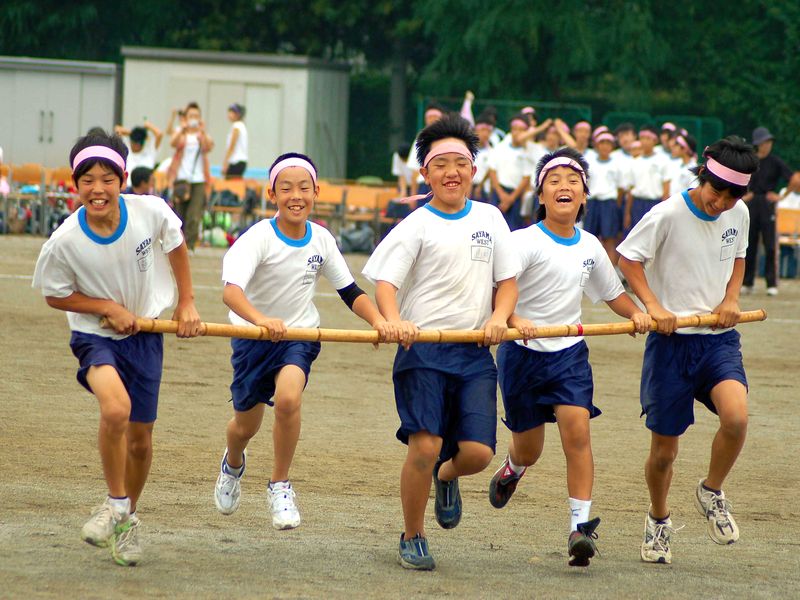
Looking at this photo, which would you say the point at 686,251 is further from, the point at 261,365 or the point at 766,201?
the point at 766,201

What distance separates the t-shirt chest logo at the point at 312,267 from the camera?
263 inches

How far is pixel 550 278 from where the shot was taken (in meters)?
6.56

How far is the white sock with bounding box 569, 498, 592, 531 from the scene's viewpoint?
6086 mm

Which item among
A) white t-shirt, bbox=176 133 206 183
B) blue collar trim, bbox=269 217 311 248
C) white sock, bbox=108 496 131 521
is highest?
white t-shirt, bbox=176 133 206 183

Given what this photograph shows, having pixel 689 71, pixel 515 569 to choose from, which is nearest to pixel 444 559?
pixel 515 569

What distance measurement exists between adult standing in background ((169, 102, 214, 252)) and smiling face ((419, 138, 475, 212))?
13.7 metres

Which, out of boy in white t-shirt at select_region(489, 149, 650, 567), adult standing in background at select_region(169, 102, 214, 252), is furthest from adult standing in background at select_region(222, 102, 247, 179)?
boy in white t-shirt at select_region(489, 149, 650, 567)

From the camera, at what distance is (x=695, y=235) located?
21.7ft

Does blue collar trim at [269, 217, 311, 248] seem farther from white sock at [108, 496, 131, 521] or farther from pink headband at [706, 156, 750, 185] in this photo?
pink headband at [706, 156, 750, 185]

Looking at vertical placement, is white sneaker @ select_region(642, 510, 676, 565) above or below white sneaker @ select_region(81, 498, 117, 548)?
below

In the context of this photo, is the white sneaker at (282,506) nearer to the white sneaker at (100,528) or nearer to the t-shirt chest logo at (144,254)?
the white sneaker at (100,528)

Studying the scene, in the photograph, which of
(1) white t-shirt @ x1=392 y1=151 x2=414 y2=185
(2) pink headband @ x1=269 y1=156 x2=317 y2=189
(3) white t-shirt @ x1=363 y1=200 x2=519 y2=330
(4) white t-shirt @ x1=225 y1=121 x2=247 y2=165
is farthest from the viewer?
(4) white t-shirt @ x1=225 y1=121 x2=247 y2=165

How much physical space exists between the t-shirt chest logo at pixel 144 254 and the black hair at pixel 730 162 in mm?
2519

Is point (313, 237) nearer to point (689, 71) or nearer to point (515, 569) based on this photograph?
point (515, 569)
